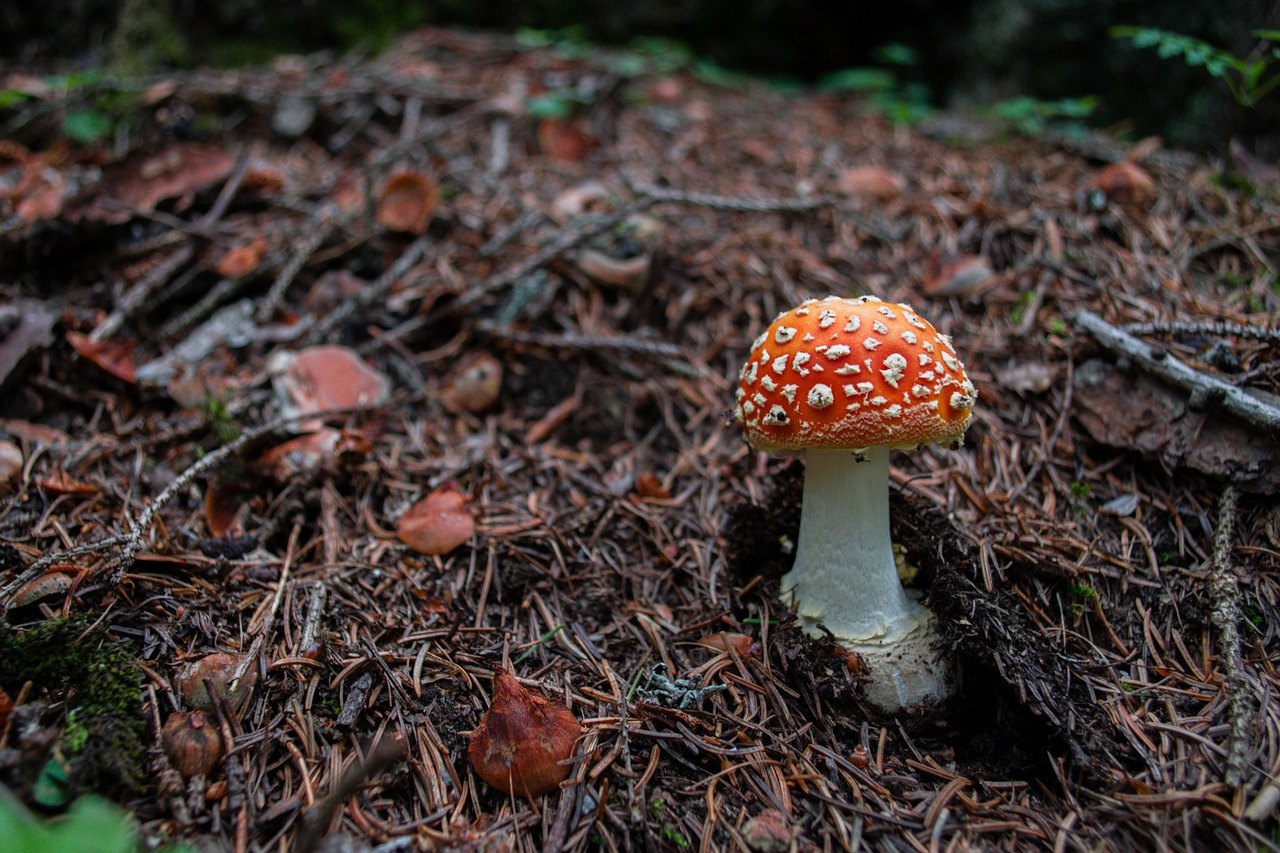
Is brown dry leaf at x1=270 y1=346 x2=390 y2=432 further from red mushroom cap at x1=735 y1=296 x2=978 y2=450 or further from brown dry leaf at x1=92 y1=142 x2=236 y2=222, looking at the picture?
red mushroom cap at x1=735 y1=296 x2=978 y2=450

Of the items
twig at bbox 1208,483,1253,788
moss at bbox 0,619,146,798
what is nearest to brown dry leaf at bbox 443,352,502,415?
moss at bbox 0,619,146,798

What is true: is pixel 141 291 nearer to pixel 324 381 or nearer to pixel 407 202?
pixel 324 381

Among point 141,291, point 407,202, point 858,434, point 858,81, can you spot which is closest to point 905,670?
point 858,434

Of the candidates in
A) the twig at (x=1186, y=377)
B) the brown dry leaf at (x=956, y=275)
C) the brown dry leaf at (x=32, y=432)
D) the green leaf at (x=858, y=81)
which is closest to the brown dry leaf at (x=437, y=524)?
the brown dry leaf at (x=32, y=432)

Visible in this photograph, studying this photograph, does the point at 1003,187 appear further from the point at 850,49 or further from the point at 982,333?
the point at 850,49

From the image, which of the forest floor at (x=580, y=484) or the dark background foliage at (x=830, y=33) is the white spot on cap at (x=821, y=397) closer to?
the forest floor at (x=580, y=484)

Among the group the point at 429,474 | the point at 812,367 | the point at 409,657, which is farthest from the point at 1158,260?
the point at 409,657
